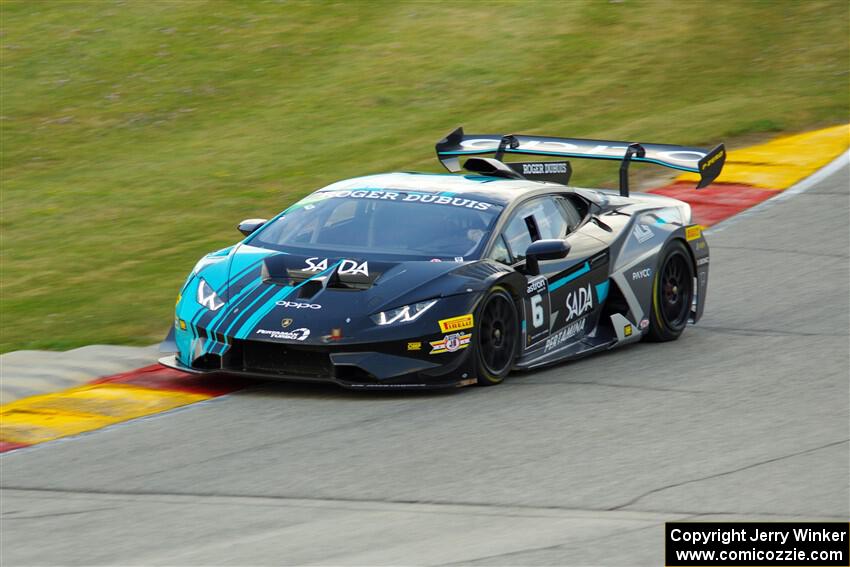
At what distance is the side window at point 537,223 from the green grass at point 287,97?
351cm

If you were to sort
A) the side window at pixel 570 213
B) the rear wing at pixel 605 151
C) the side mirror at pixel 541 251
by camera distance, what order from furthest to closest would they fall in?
1. the rear wing at pixel 605 151
2. the side window at pixel 570 213
3. the side mirror at pixel 541 251

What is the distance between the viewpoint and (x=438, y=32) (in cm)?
2511

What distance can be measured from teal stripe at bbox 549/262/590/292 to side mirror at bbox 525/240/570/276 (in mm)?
209

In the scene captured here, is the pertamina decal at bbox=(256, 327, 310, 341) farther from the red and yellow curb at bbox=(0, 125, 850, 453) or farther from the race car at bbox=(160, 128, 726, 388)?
the red and yellow curb at bbox=(0, 125, 850, 453)

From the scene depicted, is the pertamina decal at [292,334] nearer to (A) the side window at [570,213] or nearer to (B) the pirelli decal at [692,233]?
(A) the side window at [570,213]

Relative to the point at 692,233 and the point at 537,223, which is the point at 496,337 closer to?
the point at 537,223

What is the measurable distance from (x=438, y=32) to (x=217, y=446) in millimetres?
18153

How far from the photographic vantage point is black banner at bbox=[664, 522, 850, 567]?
5527 millimetres

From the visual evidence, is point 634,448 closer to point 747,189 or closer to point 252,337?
point 252,337

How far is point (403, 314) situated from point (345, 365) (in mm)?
466

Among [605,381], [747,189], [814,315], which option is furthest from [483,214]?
[747,189]

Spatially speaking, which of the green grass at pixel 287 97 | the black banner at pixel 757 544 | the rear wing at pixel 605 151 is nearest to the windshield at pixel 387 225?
the rear wing at pixel 605 151

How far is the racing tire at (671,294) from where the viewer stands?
10586 millimetres

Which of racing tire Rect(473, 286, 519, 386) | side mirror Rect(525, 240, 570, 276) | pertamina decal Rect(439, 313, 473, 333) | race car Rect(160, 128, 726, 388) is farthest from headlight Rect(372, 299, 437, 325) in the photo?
side mirror Rect(525, 240, 570, 276)
